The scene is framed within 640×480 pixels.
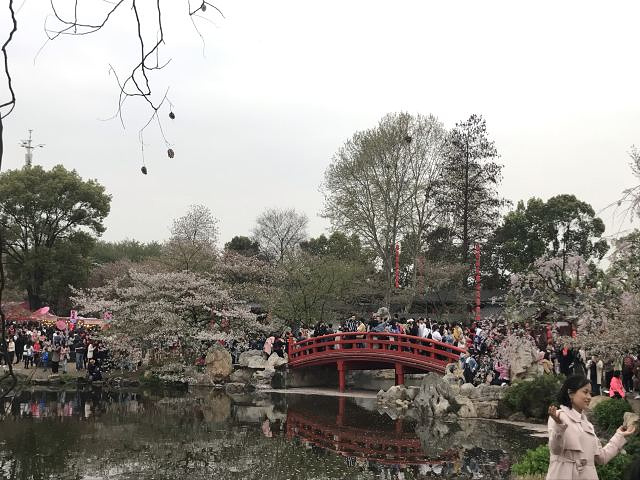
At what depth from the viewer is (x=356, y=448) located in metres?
13.9

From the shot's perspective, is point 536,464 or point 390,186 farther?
point 390,186

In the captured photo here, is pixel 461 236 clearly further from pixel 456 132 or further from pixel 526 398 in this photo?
pixel 526 398

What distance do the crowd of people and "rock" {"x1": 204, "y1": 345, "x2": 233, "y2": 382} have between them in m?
3.80

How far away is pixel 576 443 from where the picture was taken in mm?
4566

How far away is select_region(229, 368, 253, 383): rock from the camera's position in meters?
24.1

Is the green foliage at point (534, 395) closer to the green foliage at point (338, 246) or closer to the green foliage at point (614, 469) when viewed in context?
the green foliage at point (614, 469)

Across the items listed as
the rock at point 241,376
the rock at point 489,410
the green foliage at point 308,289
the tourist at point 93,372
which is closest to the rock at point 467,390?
the rock at point 489,410

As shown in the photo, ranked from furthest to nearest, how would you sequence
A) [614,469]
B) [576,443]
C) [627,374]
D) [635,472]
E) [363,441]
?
[627,374] → [363,441] → [614,469] → [576,443] → [635,472]

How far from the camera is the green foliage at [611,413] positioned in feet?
38.9

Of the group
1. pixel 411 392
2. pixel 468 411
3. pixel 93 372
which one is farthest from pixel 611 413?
pixel 93 372

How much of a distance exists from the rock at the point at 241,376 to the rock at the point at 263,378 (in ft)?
0.70

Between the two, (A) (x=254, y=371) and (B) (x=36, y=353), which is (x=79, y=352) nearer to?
(B) (x=36, y=353)

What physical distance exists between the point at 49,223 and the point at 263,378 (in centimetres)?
2213

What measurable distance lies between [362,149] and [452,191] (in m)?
5.09
